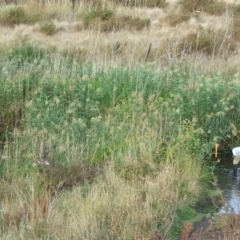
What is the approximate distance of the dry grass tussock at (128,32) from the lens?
1347 cm

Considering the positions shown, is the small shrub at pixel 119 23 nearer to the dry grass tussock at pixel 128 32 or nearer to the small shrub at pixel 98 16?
the dry grass tussock at pixel 128 32

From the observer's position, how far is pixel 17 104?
8.95 meters

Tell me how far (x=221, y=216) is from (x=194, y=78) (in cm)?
412

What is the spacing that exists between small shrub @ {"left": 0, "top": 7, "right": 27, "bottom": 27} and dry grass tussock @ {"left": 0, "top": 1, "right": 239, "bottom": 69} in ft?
0.41

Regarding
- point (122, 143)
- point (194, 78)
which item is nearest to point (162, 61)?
point (194, 78)

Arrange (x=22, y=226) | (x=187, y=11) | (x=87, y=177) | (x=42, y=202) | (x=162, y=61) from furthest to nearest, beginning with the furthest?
(x=187, y=11) < (x=162, y=61) < (x=87, y=177) < (x=42, y=202) < (x=22, y=226)

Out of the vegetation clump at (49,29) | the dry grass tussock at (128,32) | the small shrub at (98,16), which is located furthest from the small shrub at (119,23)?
the vegetation clump at (49,29)

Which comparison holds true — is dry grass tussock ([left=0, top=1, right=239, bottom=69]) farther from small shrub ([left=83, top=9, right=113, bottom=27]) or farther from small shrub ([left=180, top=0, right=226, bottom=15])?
small shrub ([left=180, top=0, right=226, bottom=15])

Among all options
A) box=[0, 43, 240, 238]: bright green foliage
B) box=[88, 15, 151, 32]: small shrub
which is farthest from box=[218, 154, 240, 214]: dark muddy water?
box=[88, 15, 151, 32]: small shrub

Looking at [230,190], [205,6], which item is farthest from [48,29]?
[230,190]

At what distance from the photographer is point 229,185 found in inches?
310

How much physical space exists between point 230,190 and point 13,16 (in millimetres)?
12771

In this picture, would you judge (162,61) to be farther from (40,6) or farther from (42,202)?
(40,6)

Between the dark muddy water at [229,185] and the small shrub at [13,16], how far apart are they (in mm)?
11148
